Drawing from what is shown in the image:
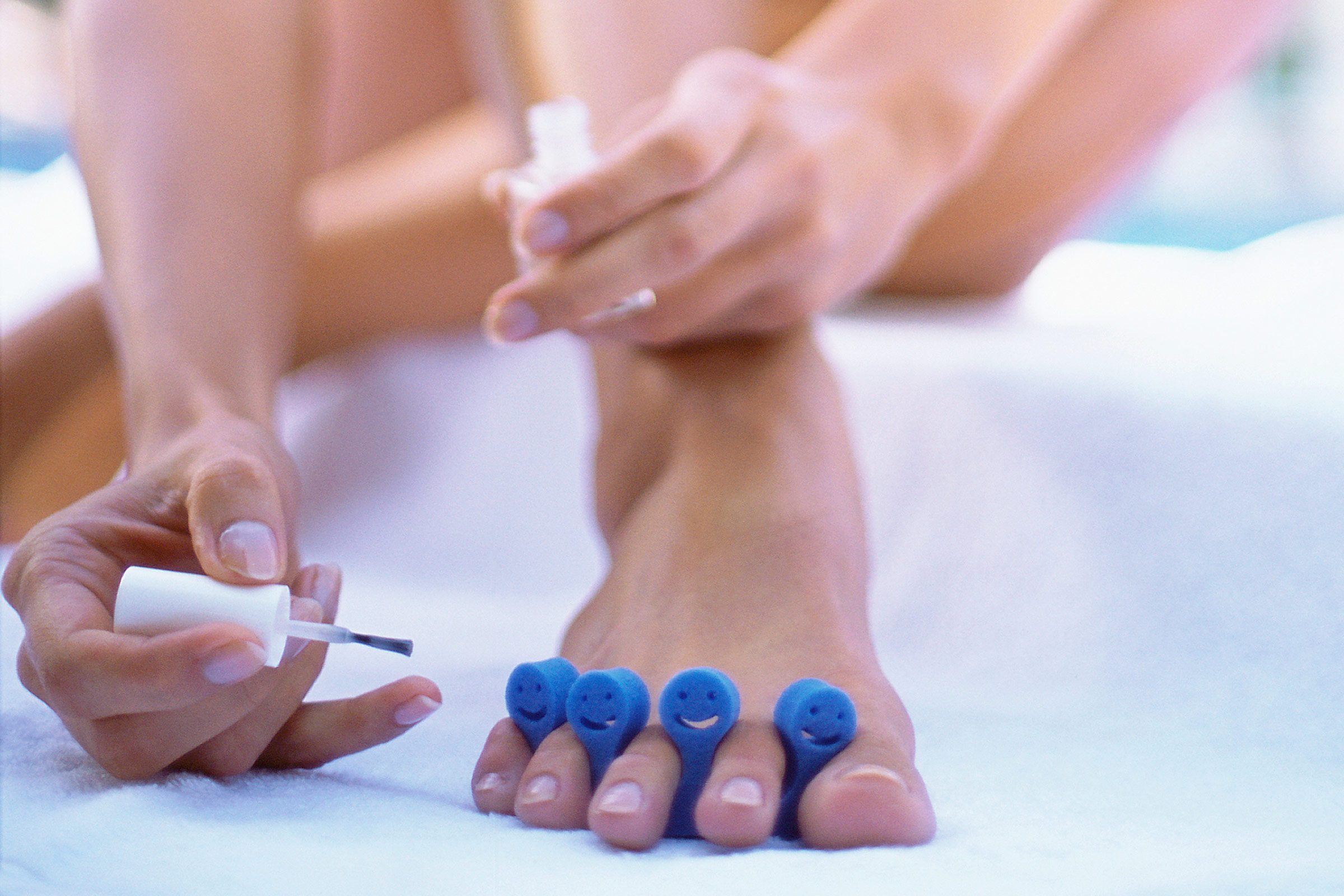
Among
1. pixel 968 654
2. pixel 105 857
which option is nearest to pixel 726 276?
pixel 968 654

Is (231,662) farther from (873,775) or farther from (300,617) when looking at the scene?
(873,775)

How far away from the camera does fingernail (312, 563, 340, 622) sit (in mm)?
514

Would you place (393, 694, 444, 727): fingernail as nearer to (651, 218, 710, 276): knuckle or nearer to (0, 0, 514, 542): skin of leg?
(651, 218, 710, 276): knuckle

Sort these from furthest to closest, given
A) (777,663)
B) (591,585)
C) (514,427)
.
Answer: (514,427) → (591,585) → (777,663)

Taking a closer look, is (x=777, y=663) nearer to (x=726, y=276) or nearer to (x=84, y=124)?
(x=726, y=276)

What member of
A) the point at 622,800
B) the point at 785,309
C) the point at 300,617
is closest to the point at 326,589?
the point at 300,617

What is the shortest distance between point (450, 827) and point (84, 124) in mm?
476

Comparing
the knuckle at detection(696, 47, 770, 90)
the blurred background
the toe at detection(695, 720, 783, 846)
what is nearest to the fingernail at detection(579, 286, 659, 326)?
the knuckle at detection(696, 47, 770, 90)

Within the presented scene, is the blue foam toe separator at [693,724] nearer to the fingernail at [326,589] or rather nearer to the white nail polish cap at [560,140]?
the fingernail at [326,589]

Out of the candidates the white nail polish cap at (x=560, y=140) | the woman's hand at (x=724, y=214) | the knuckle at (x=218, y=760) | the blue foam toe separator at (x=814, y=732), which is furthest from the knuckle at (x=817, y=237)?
the knuckle at (x=218, y=760)

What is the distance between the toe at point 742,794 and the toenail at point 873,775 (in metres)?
0.03

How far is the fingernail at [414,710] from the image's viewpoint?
50cm

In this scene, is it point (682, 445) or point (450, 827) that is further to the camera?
point (682, 445)

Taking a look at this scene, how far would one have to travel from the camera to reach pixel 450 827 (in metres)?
0.47
